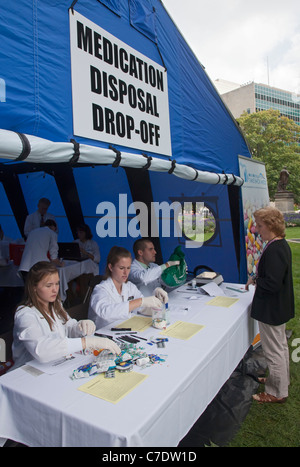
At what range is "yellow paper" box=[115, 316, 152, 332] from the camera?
2479 mm

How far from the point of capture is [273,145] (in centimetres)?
2577

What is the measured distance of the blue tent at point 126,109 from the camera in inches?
83.2

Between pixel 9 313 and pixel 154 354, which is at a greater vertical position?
pixel 154 354

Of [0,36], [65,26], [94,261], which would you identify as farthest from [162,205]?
[0,36]

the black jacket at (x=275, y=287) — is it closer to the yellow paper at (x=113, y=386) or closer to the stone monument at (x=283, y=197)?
the yellow paper at (x=113, y=386)

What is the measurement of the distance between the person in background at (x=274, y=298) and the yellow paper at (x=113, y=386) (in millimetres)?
1419

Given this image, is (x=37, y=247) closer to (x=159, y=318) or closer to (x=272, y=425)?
(x=159, y=318)

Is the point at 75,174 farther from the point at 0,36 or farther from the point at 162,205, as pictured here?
the point at 0,36

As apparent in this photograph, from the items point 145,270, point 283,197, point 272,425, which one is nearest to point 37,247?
point 145,270

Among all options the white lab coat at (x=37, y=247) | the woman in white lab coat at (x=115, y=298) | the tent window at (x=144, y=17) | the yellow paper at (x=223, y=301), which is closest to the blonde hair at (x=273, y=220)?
the yellow paper at (x=223, y=301)

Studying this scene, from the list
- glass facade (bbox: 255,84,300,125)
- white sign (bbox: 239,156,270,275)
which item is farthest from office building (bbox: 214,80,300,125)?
white sign (bbox: 239,156,270,275)

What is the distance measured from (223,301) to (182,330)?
870 mm

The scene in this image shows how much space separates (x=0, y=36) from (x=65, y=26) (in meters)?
0.58

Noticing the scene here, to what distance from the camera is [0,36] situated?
78.3 inches
